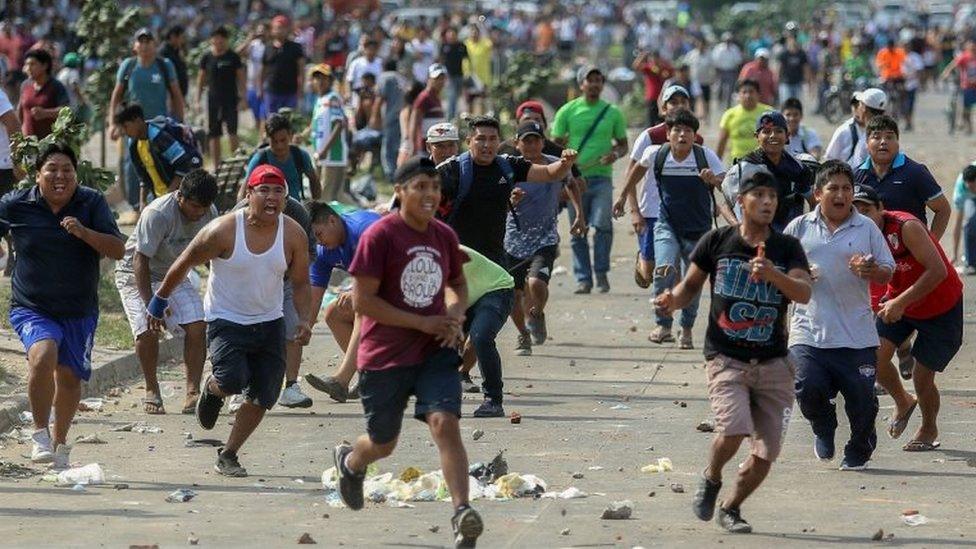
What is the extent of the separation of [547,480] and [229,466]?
1.50 meters

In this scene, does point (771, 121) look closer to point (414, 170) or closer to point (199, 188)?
point (199, 188)

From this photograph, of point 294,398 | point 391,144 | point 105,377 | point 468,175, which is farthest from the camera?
point 391,144

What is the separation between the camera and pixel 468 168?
11.8m

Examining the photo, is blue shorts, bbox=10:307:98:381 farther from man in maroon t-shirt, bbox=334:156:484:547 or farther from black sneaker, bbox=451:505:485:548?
black sneaker, bbox=451:505:485:548

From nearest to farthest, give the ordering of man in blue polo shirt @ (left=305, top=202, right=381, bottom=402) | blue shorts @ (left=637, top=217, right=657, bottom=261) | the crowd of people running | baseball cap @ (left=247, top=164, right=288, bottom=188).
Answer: the crowd of people running < baseball cap @ (left=247, top=164, right=288, bottom=188) < man in blue polo shirt @ (left=305, top=202, right=381, bottom=402) < blue shorts @ (left=637, top=217, right=657, bottom=261)

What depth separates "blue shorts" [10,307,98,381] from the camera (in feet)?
33.2

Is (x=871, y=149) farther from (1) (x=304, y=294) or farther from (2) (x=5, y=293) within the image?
(2) (x=5, y=293)

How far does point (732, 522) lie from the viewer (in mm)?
8680

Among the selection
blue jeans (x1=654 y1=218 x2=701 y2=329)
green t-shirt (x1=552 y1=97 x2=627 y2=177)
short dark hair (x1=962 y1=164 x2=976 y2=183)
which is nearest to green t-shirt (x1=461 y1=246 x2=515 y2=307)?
blue jeans (x1=654 y1=218 x2=701 y2=329)

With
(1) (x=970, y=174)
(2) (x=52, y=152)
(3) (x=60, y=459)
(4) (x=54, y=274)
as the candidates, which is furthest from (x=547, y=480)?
(1) (x=970, y=174)

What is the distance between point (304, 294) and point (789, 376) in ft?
8.13

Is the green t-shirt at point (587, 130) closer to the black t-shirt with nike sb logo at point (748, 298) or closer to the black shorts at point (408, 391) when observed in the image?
the black t-shirt with nike sb logo at point (748, 298)

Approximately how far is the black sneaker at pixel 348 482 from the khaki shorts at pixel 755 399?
148cm

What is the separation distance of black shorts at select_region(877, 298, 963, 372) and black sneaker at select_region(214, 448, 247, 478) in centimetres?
341
